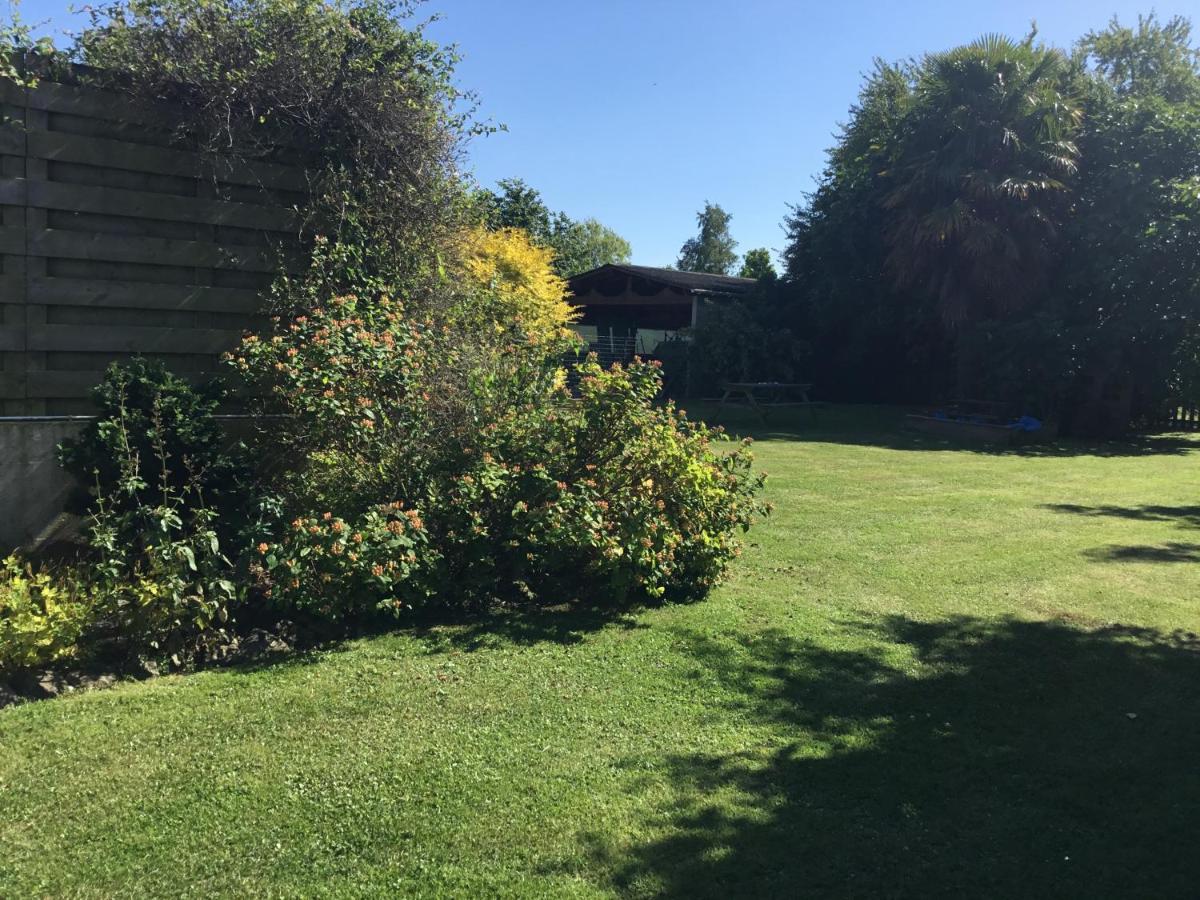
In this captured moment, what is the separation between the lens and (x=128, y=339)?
6.03 meters

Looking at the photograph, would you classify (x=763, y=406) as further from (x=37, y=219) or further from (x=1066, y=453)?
(x=37, y=219)

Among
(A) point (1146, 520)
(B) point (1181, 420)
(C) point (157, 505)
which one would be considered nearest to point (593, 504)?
(C) point (157, 505)

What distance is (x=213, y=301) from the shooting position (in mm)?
6293

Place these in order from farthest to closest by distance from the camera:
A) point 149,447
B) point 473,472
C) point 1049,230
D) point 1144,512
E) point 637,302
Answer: point 637,302 → point 1049,230 → point 1144,512 → point 473,472 → point 149,447

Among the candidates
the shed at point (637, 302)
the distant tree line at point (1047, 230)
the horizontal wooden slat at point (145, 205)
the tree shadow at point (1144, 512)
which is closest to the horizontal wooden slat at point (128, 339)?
the horizontal wooden slat at point (145, 205)

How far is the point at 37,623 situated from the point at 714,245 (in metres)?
83.6

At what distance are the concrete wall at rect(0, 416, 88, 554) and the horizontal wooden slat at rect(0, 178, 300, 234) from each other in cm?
148

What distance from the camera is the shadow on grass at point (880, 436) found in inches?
623

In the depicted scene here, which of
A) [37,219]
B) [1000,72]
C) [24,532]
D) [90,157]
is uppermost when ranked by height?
[1000,72]

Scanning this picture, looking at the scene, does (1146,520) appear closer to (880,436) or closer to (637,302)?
(880,436)

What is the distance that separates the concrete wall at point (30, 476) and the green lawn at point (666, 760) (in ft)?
6.85

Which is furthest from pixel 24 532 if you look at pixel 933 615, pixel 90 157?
pixel 933 615

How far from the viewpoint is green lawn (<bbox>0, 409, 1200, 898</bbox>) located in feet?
9.02

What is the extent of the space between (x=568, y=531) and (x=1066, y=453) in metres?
13.6
